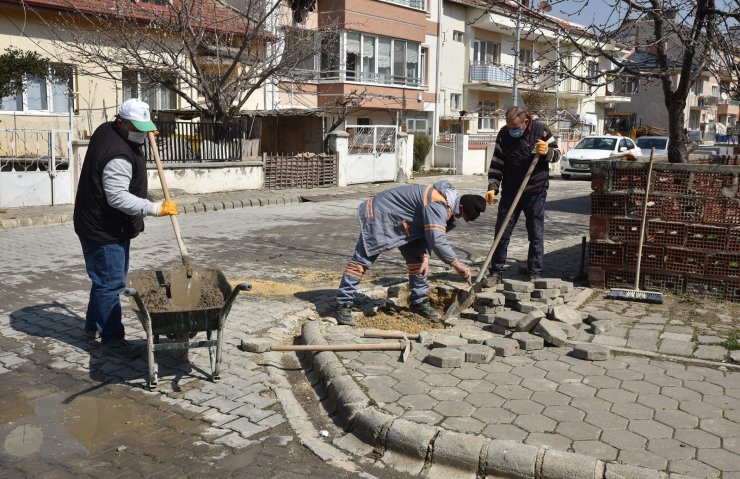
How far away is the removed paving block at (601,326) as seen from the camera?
605 cm

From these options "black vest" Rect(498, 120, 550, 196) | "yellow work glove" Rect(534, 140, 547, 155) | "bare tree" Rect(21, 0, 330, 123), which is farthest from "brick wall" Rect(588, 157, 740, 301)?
"bare tree" Rect(21, 0, 330, 123)

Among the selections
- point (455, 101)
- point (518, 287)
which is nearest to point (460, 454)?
point (518, 287)

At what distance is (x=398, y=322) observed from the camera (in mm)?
6496

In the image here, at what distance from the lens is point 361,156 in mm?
22281

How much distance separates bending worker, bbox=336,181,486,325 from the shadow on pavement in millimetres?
1696

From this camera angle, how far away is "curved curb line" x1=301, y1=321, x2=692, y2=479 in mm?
3629

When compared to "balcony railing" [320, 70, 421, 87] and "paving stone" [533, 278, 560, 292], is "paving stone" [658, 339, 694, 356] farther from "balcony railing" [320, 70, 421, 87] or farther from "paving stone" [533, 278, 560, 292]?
"balcony railing" [320, 70, 421, 87]

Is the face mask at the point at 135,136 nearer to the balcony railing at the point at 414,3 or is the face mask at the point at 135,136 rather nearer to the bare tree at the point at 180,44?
the bare tree at the point at 180,44

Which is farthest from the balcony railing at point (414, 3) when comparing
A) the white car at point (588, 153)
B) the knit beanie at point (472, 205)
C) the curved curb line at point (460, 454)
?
the curved curb line at point (460, 454)

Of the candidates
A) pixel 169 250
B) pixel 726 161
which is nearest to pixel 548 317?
pixel 169 250

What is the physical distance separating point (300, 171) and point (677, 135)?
13.2 m

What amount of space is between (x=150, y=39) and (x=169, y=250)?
937cm

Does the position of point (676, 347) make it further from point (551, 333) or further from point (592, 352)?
point (551, 333)

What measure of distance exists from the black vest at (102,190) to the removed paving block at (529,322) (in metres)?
3.31
